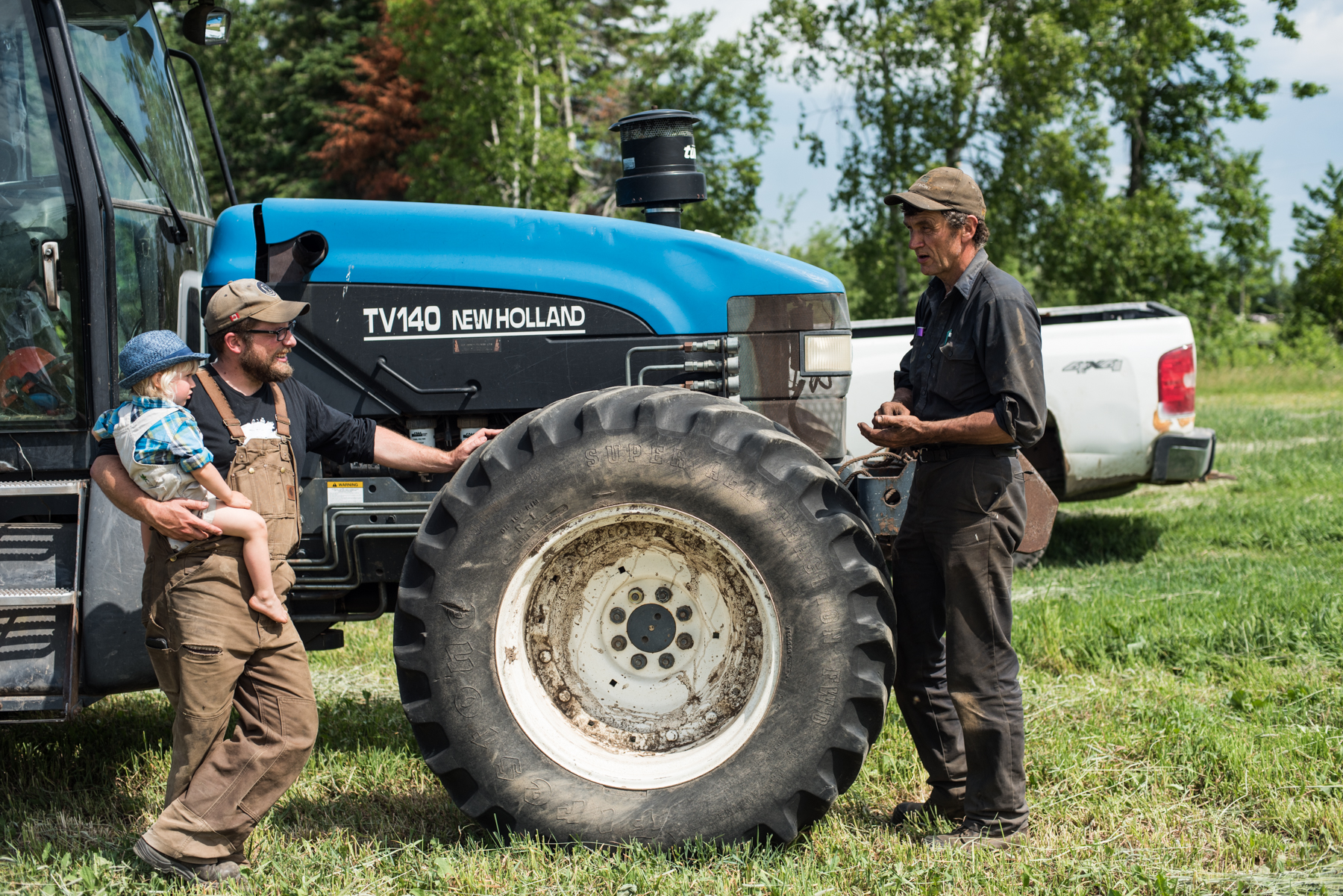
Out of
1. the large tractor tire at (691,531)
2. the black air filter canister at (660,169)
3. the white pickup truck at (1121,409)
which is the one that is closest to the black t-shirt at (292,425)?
the large tractor tire at (691,531)

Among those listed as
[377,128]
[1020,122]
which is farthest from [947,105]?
[377,128]

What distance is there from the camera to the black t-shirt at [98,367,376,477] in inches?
122

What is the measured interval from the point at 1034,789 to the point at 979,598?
0.91 metres

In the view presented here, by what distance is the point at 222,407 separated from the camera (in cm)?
312

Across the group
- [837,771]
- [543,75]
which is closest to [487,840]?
[837,771]

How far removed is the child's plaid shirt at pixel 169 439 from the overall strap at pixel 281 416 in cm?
28

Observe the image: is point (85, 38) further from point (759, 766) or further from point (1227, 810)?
point (1227, 810)

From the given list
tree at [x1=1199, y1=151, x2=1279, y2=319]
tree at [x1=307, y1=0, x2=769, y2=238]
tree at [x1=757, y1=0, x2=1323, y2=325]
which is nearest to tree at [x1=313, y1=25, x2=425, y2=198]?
tree at [x1=307, y1=0, x2=769, y2=238]

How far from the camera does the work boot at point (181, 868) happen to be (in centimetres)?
306

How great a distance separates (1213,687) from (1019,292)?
248cm

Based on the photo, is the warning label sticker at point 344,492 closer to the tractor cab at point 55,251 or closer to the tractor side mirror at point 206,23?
the tractor cab at point 55,251

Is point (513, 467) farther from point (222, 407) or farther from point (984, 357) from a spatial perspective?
point (984, 357)

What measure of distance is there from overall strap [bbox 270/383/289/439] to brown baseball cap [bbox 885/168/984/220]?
1.88 metres

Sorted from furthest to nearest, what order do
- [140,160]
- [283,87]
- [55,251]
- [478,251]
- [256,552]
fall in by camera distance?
1. [283,87]
2. [140,160]
3. [478,251]
4. [55,251]
5. [256,552]
